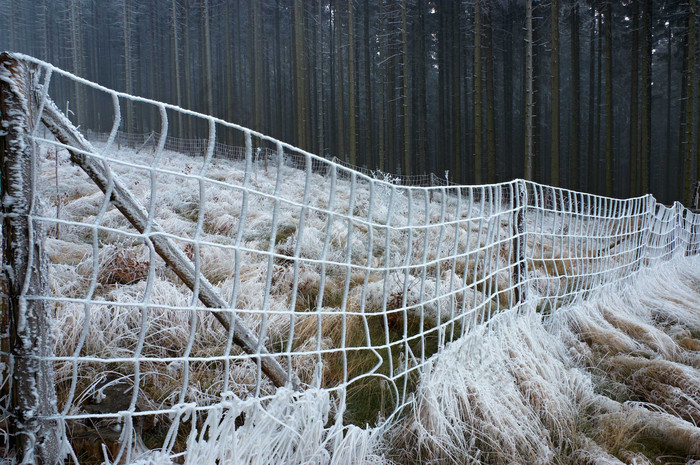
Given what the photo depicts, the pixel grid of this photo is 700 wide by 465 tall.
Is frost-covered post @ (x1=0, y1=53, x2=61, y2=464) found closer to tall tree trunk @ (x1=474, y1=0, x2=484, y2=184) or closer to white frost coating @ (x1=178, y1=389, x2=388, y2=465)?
white frost coating @ (x1=178, y1=389, x2=388, y2=465)

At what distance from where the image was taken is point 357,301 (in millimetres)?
3377

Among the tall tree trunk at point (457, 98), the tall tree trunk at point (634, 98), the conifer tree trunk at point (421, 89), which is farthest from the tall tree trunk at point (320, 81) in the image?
the tall tree trunk at point (634, 98)

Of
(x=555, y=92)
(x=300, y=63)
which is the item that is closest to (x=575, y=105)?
(x=555, y=92)

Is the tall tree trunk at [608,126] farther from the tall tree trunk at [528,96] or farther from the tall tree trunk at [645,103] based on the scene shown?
the tall tree trunk at [528,96]

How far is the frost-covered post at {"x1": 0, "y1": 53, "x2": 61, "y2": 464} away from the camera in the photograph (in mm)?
1158

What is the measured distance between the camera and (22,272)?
1.19 m

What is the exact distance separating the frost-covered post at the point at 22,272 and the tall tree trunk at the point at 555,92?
13.3m

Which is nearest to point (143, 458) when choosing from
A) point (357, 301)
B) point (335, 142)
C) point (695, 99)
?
point (357, 301)

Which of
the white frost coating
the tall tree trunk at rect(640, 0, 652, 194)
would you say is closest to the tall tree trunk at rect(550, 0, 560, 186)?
the tall tree trunk at rect(640, 0, 652, 194)

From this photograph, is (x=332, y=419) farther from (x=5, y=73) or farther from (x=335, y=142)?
(x=335, y=142)

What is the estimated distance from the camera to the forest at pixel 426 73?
55.7ft

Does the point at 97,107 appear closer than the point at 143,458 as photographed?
No

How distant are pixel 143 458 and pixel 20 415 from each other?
1.45ft

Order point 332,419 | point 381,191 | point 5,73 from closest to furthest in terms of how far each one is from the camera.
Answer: point 5,73, point 332,419, point 381,191
